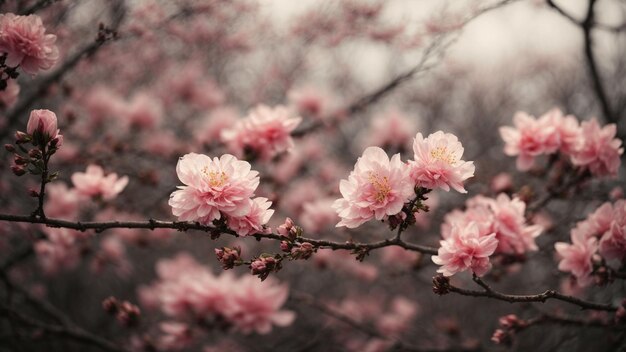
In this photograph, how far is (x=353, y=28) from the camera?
391cm

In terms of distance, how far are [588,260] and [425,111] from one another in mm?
6293

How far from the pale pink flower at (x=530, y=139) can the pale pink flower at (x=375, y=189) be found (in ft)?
3.44

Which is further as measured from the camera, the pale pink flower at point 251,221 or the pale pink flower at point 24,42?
the pale pink flower at point 24,42

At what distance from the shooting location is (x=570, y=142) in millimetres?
2441

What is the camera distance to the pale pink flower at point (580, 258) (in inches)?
82.4

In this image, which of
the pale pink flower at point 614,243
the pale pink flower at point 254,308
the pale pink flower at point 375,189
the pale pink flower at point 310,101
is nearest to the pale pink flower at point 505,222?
the pale pink flower at point 614,243

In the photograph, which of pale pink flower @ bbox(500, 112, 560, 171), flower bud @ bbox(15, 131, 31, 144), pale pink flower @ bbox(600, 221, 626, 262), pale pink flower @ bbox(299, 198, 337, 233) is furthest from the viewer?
pale pink flower @ bbox(299, 198, 337, 233)

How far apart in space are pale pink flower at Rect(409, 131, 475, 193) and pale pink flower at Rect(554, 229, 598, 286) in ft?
2.43

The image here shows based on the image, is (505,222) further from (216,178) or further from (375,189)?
(216,178)

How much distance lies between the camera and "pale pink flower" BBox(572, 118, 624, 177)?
2320mm

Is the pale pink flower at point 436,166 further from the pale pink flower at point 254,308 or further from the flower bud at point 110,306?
Answer: the flower bud at point 110,306

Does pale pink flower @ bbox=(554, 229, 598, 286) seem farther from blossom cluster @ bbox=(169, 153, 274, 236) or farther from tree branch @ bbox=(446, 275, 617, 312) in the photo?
blossom cluster @ bbox=(169, 153, 274, 236)

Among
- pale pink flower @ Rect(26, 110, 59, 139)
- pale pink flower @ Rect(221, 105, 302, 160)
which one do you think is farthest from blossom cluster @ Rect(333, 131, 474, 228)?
pale pink flower @ Rect(26, 110, 59, 139)

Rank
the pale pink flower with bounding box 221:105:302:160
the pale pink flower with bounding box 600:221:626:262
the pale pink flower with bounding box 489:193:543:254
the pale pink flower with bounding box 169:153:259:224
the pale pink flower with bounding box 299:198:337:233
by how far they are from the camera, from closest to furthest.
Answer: the pale pink flower with bounding box 169:153:259:224 → the pale pink flower with bounding box 600:221:626:262 → the pale pink flower with bounding box 489:193:543:254 → the pale pink flower with bounding box 221:105:302:160 → the pale pink flower with bounding box 299:198:337:233
